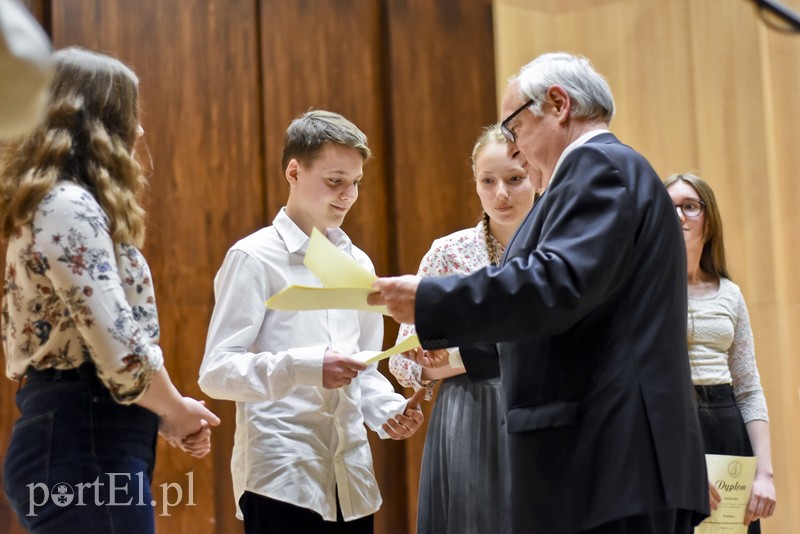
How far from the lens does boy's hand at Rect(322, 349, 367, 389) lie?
88.0 inches

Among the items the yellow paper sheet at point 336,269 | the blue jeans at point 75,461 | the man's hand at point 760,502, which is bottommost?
the man's hand at point 760,502

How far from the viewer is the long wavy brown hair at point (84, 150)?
1.78 m

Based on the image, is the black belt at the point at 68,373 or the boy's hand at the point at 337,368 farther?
the boy's hand at the point at 337,368

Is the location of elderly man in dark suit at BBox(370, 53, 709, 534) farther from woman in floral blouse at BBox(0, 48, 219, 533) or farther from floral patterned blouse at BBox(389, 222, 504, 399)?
floral patterned blouse at BBox(389, 222, 504, 399)

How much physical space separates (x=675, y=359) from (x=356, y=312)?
3.42ft

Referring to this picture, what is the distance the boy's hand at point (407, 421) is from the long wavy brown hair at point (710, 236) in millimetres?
1208

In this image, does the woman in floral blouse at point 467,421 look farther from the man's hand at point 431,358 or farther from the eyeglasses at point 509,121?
the eyeglasses at point 509,121

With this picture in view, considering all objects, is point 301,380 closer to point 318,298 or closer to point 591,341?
point 318,298

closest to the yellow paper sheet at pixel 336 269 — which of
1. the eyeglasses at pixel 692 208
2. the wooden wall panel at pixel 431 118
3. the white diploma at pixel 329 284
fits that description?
the white diploma at pixel 329 284

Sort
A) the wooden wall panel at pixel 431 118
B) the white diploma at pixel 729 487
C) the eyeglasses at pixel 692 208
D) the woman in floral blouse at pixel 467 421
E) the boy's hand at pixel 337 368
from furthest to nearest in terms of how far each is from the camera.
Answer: the wooden wall panel at pixel 431 118 → the eyeglasses at pixel 692 208 → the white diploma at pixel 729 487 → the woman in floral blouse at pixel 467 421 → the boy's hand at pixel 337 368

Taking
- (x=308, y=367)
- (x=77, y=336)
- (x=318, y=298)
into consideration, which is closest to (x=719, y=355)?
(x=308, y=367)

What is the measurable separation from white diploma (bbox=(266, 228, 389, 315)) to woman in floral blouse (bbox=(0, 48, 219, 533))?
0.91ft

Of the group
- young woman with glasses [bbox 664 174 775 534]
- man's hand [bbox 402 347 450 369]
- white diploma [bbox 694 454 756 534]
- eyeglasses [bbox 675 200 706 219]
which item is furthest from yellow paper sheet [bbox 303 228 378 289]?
eyeglasses [bbox 675 200 706 219]

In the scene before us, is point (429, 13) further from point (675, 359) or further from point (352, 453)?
point (675, 359)
